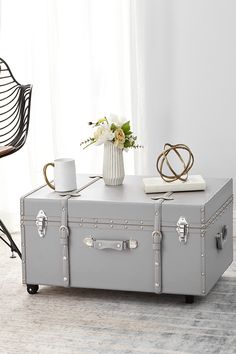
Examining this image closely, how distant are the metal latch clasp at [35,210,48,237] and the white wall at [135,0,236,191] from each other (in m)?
1.16

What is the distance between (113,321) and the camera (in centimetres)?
328

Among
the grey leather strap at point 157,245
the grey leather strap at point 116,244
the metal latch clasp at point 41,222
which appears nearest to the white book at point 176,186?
the grey leather strap at point 157,245

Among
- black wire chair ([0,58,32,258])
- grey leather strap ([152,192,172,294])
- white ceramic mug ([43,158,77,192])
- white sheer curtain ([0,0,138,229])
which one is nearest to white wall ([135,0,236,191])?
white sheer curtain ([0,0,138,229])

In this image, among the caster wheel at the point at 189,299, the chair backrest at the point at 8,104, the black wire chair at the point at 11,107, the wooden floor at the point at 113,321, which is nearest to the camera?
the wooden floor at the point at 113,321

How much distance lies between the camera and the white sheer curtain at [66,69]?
14.6 feet

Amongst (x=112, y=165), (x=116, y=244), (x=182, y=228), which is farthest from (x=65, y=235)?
(x=182, y=228)

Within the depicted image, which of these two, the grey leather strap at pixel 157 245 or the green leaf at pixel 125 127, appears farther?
the green leaf at pixel 125 127

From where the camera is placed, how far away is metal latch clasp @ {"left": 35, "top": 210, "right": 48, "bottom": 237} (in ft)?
11.5

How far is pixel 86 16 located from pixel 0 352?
2.07 meters

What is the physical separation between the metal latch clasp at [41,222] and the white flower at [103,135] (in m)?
0.38

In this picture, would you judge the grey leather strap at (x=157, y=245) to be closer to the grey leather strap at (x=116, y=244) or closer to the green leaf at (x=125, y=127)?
the grey leather strap at (x=116, y=244)

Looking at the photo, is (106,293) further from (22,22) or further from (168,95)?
(22,22)

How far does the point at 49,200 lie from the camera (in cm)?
350

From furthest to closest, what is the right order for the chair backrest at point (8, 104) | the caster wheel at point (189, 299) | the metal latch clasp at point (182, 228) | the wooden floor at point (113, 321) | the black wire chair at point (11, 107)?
the chair backrest at point (8, 104) → the black wire chair at point (11, 107) → the caster wheel at point (189, 299) → the metal latch clasp at point (182, 228) → the wooden floor at point (113, 321)
